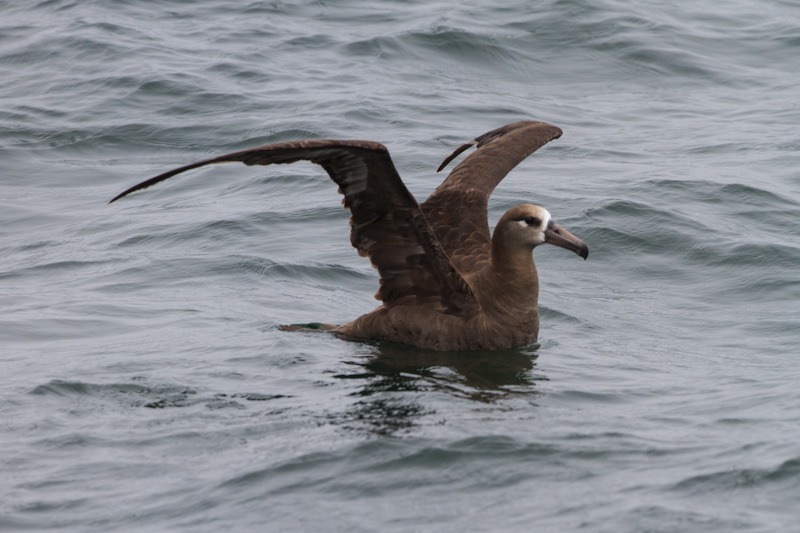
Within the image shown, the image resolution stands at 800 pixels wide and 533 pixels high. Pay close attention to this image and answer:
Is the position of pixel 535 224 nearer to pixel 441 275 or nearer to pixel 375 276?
pixel 441 275

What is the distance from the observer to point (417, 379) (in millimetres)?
7383

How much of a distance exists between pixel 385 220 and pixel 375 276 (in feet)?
9.08

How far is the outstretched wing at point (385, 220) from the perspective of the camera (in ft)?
21.9

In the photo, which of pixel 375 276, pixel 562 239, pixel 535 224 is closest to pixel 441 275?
pixel 535 224

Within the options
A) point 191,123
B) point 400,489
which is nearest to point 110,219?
point 191,123

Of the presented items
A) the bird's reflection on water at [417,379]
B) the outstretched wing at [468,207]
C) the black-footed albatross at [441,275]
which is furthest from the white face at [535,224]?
the bird's reflection on water at [417,379]

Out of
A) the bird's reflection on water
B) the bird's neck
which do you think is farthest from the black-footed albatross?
the bird's reflection on water

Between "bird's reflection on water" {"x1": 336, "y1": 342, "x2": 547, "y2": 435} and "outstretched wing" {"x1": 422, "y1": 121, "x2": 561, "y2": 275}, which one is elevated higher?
"outstretched wing" {"x1": 422, "y1": 121, "x2": 561, "y2": 275}

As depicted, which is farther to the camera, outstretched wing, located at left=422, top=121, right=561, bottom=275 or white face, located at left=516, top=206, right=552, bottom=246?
outstretched wing, located at left=422, top=121, right=561, bottom=275

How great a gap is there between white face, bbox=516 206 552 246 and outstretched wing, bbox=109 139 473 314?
63 cm

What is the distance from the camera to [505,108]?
53.0 feet

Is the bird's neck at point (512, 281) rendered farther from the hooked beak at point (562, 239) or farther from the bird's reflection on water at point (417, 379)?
the bird's reflection on water at point (417, 379)

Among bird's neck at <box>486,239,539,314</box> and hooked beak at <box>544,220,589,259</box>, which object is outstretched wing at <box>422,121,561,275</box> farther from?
hooked beak at <box>544,220,589,259</box>

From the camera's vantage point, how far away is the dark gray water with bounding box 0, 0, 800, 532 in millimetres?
5551
